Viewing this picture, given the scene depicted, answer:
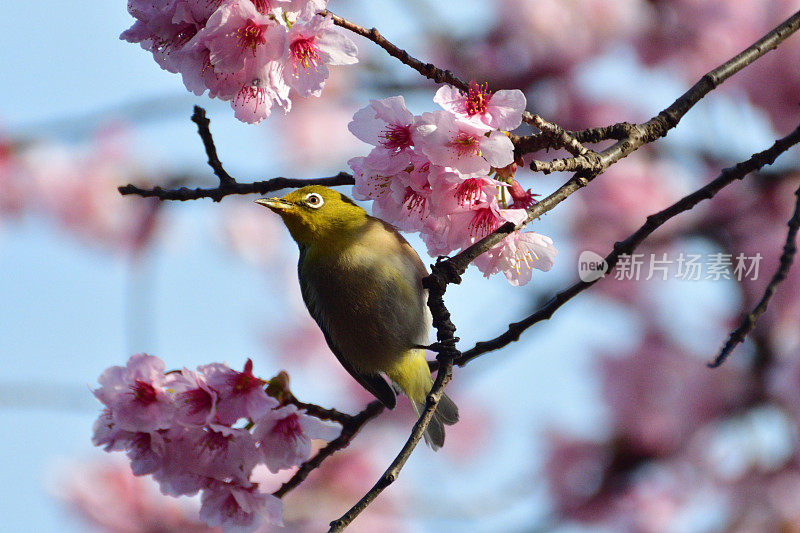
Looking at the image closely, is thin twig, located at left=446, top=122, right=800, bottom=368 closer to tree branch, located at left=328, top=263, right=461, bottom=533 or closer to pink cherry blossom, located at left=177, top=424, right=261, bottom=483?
tree branch, located at left=328, top=263, right=461, bottom=533

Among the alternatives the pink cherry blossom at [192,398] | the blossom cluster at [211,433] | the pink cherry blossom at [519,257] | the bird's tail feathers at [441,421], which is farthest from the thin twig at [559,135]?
the bird's tail feathers at [441,421]

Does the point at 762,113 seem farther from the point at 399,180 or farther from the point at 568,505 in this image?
the point at 399,180

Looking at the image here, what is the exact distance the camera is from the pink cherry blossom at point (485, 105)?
1766 millimetres

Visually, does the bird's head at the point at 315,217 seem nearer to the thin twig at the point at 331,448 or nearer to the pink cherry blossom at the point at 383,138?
the thin twig at the point at 331,448

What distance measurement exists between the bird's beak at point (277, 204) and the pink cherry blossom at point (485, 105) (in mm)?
1320

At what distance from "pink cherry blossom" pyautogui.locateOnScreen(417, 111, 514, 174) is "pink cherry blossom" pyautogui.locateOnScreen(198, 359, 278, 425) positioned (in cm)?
88

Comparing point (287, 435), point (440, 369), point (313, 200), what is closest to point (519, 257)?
point (440, 369)

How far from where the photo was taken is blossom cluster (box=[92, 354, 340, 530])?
7.26 ft

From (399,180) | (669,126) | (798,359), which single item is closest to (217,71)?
(399,180)

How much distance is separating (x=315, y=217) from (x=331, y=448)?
112 centimetres

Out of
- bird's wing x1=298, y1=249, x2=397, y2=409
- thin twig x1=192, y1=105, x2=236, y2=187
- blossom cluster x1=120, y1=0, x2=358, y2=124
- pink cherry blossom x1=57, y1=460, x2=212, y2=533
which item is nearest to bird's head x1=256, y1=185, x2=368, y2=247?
bird's wing x1=298, y1=249, x2=397, y2=409

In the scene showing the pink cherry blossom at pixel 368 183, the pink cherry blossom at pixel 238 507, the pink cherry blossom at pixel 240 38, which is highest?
the pink cherry blossom at pixel 240 38

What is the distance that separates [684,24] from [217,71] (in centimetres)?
504

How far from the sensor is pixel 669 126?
2002 mm
